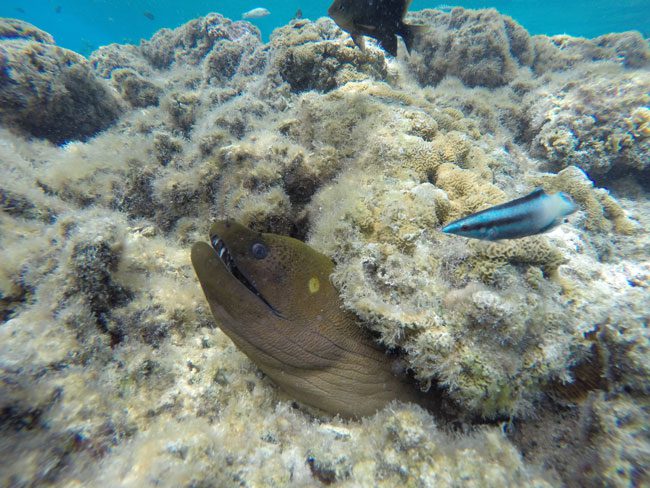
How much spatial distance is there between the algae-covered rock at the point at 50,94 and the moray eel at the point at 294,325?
6.18 metres

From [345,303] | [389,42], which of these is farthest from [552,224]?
[389,42]

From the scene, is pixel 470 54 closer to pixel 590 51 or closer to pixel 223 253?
pixel 590 51

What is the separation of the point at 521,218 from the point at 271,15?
363ft

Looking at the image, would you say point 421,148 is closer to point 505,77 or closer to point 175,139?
point 175,139

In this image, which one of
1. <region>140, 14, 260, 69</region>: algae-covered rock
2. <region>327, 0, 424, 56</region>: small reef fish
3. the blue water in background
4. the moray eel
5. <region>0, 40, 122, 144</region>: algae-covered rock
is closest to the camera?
the moray eel

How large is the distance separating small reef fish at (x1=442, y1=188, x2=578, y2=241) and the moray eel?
995mm

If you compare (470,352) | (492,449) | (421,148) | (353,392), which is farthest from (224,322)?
(421,148)

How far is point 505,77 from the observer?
728 centimetres

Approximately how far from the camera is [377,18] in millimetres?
3672

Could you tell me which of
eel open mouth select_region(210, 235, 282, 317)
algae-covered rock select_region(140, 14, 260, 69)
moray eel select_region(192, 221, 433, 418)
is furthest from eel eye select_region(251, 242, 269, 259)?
algae-covered rock select_region(140, 14, 260, 69)

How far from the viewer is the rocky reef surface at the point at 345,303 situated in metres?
1.59

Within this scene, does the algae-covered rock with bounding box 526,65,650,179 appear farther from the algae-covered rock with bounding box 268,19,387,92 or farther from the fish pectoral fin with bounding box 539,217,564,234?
the fish pectoral fin with bounding box 539,217,564,234

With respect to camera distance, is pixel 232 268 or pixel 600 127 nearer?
pixel 232 268

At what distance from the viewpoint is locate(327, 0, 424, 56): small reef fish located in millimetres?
3625
